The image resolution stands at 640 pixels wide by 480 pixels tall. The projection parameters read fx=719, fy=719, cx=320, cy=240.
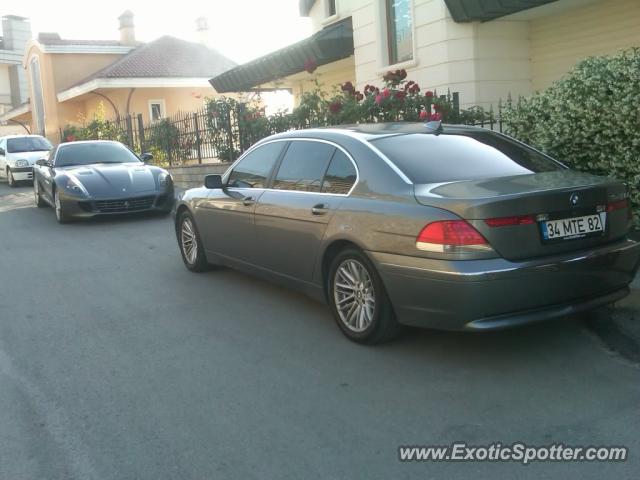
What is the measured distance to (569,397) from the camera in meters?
4.04

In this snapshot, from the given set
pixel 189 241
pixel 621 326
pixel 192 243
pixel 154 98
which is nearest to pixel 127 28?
pixel 154 98

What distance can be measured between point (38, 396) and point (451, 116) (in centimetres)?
707

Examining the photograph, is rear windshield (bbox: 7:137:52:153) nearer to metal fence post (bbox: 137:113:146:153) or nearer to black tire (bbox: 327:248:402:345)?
metal fence post (bbox: 137:113:146:153)

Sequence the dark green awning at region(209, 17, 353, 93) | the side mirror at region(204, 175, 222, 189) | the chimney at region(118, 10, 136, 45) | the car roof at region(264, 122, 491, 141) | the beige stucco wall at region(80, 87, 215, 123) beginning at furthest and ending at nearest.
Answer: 1. the chimney at region(118, 10, 136, 45)
2. the beige stucco wall at region(80, 87, 215, 123)
3. the dark green awning at region(209, 17, 353, 93)
4. the side mirror at region(204, 175, 222, 189)
5. the car roof at region(264, 122, 491, 141)

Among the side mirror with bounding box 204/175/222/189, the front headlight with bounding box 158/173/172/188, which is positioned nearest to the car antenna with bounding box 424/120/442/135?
the side mirror with bounding box 204/175/222/189

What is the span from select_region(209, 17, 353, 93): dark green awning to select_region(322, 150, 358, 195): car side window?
922 cm

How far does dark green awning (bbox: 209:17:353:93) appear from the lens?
14.8 metres

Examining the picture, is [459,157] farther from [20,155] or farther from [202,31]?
[202,31]

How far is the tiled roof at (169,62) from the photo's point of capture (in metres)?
30.2

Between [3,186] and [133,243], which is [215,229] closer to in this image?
[133,243]

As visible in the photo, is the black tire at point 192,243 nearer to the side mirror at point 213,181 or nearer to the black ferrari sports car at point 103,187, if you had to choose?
the side mirror at point 213,181

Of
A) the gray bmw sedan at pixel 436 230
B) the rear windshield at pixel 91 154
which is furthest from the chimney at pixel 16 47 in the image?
the gray bmw sedan at pixel 436 230

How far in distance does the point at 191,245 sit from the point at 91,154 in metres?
6.35

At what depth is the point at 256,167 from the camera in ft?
21.5
